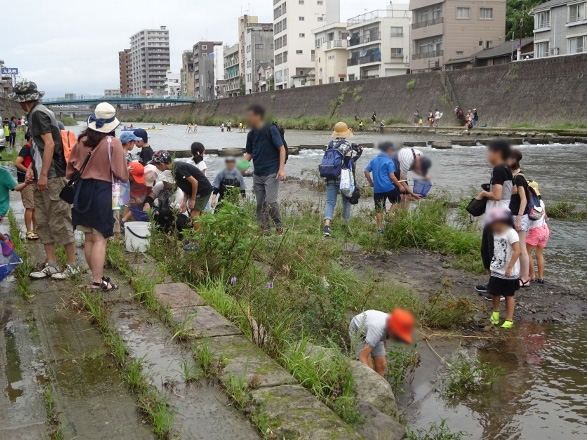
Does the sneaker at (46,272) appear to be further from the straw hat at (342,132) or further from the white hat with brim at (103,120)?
the straw hat at (342,132)

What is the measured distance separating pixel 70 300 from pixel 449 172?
14970 mm

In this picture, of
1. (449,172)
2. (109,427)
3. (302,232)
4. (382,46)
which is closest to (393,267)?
(302,232)

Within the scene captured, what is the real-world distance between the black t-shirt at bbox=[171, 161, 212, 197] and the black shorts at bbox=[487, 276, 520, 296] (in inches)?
133

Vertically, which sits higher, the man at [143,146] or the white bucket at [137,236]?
the man at [143,146]

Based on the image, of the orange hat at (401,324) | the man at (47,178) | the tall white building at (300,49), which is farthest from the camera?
the tall white building at (300,49)

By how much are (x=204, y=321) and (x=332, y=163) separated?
439cm

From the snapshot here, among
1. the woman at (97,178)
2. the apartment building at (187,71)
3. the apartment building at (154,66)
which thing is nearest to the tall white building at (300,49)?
the apartment building at (154,66)

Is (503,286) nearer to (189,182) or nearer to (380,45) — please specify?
(189,182)

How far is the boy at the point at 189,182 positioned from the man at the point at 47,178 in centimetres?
150

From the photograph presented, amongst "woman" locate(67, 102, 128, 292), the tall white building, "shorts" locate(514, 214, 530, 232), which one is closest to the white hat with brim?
"woman" locate(67, 102, 128, 292)

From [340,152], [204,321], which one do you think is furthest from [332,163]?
[204,321]

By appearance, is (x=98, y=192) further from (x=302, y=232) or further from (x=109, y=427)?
(x=302, y=232)

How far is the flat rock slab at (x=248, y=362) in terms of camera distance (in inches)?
131

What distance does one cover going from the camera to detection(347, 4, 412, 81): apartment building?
61281mm
